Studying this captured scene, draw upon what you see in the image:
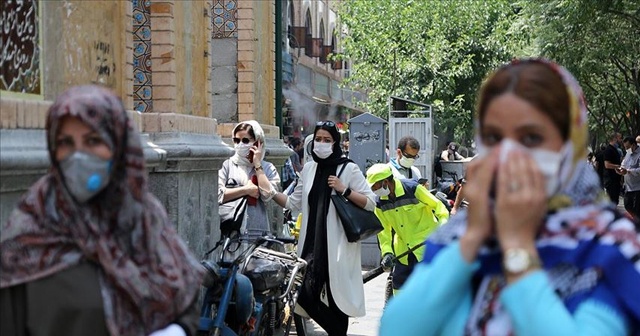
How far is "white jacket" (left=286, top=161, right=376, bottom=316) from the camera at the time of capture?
782 centimetres

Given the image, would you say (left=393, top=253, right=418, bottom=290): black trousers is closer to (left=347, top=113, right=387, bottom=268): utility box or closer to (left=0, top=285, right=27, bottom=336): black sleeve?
(left=0, top=285, right=27, bottom=336): black sleeve

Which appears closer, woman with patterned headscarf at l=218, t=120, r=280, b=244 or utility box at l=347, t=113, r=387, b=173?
woman with patterned headscarf at l=218, t=120, r=280, b=244

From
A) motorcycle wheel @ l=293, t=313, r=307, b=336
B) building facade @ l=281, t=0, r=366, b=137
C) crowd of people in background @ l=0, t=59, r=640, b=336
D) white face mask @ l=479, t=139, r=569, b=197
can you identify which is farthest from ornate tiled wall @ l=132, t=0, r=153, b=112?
building facade @ l=281, t=0, r=366, b=137

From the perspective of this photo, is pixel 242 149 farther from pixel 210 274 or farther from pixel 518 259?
pixel 518 259

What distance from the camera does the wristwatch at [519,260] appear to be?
7.11ft

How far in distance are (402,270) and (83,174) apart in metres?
5.71

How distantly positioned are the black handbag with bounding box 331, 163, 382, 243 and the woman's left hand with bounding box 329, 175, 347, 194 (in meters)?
0.07

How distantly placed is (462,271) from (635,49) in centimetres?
2107

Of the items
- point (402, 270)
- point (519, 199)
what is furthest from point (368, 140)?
point (519, 199)

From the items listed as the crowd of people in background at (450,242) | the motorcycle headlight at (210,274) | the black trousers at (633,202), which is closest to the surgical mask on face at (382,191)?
the motorcycle headlight at (210,274)

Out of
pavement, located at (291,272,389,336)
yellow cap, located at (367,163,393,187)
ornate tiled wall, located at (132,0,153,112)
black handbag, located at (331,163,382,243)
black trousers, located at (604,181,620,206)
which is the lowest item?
pavement, located at (291,272,389,336)

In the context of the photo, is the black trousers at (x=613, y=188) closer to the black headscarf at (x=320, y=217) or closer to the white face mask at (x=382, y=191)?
the white face mask at (x=382, y=191)

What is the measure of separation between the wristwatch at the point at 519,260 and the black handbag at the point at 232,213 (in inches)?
237

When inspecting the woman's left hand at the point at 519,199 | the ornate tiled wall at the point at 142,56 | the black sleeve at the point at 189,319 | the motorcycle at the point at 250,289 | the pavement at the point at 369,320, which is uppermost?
the ornate tiled wall at the point at 142,56
